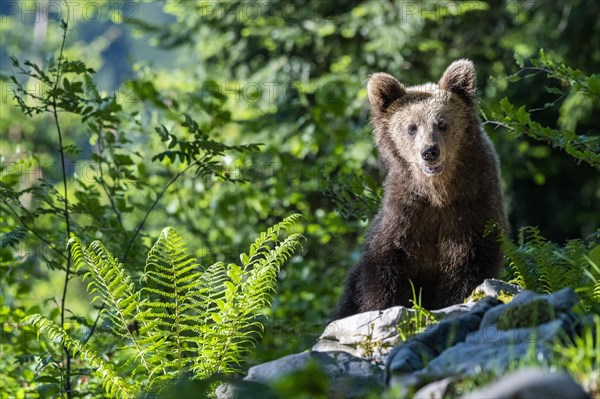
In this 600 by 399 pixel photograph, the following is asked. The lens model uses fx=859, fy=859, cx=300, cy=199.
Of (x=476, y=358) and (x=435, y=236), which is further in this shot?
(x=435, y=236)

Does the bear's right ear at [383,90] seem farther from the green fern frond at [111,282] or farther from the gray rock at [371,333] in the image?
the green fern frond at [111,282]

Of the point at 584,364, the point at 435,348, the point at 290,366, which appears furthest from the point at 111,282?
the point at 584,364

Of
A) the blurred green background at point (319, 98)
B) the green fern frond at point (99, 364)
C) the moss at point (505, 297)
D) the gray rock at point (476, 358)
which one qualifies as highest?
the blurred green background at point (319, 98)

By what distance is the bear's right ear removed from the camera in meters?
8.73

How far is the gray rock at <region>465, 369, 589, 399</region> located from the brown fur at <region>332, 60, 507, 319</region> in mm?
4035

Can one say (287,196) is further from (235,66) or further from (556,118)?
(556,118)

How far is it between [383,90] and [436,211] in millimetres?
1562

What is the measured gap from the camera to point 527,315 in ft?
14.8

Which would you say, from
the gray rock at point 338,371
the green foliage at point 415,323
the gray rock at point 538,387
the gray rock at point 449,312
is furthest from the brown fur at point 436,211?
the gray rock at point 538,387

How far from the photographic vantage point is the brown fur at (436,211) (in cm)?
759

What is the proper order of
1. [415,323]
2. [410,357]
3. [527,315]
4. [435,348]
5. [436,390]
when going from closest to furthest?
[436,390]
[410,357]
[527,315]
[435,348]
[415,323]

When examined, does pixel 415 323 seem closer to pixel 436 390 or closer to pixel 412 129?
pixel 436 390

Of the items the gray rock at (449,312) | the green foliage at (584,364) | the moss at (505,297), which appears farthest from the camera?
the moss at (505,297)

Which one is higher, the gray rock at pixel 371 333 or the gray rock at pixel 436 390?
the gray rock at pixel 371 333
